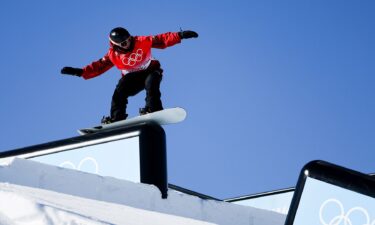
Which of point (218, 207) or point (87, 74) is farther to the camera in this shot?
point (87, 74)

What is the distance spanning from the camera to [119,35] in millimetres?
7504

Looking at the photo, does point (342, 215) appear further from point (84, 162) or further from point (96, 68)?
→ point (96, 68)

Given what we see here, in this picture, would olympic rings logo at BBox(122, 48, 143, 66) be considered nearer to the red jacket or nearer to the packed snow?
the red jacket

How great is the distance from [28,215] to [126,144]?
3.40 metres

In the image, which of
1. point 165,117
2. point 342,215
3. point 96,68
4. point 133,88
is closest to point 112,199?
point 342,215

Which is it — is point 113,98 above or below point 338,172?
above

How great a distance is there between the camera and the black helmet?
7.50 meters

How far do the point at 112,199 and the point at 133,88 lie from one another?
14.1ft

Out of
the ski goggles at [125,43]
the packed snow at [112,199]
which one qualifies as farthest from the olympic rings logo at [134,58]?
the packed snow at [112,199]

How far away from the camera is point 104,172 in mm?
5547

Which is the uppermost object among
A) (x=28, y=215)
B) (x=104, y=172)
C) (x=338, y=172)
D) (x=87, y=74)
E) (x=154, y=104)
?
(x=87, y=74)

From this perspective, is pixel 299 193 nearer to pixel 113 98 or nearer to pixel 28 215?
pixel 28 215

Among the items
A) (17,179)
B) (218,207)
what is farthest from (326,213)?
(17,179)

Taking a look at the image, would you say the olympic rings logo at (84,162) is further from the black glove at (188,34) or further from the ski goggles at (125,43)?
the black glove at (188,34)
